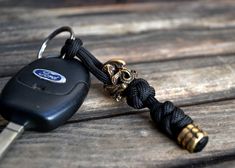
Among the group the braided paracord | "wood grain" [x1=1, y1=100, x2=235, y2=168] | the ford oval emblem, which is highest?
the ford oval emblem

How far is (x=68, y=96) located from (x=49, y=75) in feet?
0.17

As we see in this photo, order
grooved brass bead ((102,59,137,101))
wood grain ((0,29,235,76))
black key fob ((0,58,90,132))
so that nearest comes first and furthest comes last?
black key fob ((0,58,90,132)) < grooved brass bead ((102,59,137,101)) < wood grain ((0,29,235,76))

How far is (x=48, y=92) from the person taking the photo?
0.58 metres

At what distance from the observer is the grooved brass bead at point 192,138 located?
22.3 inches

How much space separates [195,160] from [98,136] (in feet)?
0.50

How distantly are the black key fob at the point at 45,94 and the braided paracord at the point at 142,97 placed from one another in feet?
0.09

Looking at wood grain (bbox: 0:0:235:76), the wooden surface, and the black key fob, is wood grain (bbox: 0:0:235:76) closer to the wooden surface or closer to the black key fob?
the wooden surface

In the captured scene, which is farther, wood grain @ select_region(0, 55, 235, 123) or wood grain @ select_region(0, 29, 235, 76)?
wood grain @ select_region(0, 29, 235, 76)

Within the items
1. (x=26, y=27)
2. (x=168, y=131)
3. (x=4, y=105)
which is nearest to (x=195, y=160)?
(x=168, y=131)

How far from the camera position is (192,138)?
0.57 m

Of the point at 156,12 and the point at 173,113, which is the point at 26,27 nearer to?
the point at 156,12

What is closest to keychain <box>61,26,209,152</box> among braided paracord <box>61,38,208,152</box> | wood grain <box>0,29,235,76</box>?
braided paracord <box>61,38,208,152</box>

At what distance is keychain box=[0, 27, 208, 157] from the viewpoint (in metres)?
0.55

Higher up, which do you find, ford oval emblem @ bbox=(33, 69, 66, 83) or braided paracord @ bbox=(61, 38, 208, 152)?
ford oval emblem @ bbox=(33, 69, 66, 83)
